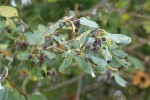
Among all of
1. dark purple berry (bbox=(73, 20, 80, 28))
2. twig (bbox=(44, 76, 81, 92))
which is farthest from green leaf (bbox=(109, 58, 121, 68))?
twig (bbox=(44, 76, 81, 92))

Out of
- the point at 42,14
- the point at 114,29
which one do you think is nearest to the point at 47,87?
the point at 42,14

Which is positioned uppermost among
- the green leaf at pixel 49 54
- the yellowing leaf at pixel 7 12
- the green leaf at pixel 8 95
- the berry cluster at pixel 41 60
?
the yellowing leaf at pixel 7 12

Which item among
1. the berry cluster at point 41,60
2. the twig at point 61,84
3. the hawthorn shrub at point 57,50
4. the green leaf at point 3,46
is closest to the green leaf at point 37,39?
the hawthorn shrub at point 57,50

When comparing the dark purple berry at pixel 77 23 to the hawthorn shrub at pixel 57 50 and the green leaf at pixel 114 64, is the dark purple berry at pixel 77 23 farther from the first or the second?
the green leaf at pixel 114 64

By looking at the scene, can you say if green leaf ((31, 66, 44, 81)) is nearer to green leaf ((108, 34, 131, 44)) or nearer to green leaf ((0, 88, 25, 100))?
green leaf ((0, 88, 25, 100))

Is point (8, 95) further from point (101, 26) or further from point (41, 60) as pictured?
point (101, 26)

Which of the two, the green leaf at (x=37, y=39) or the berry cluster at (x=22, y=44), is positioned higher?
the green leaf at (x=37, y=39)

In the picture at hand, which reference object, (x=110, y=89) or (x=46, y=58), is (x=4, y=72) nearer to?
(x=46, y=58)

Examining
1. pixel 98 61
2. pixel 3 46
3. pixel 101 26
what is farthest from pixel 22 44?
pixel 101 26
